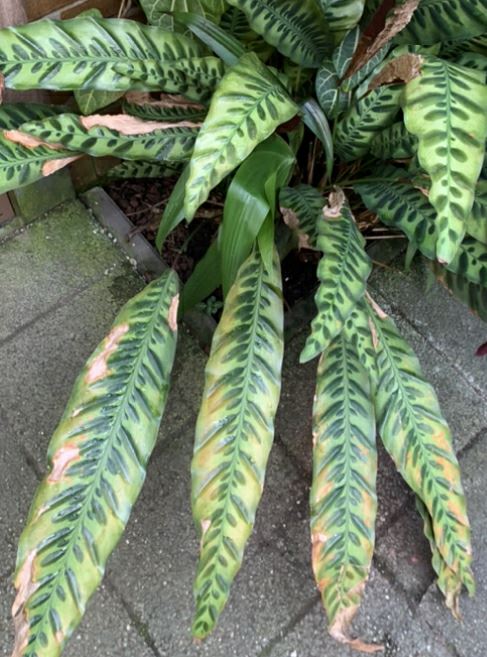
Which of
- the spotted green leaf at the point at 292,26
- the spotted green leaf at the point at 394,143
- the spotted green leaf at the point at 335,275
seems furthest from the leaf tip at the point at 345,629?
the spotted green leaf at the point at 292,26

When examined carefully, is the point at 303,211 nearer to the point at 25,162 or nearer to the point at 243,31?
the point at 243,31

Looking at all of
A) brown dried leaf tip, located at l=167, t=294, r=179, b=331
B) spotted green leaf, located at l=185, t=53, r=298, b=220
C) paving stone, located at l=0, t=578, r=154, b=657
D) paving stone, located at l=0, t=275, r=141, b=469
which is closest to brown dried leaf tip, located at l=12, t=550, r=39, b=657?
paving stone, located at l=0, t=578, r=154, b=657

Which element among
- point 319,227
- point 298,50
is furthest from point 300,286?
point 298,50

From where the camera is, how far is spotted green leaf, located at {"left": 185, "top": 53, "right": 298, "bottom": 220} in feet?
3.93

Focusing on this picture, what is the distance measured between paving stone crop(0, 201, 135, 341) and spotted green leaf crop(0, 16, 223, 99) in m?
0.53

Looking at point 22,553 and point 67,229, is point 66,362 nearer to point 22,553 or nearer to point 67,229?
point 67,229

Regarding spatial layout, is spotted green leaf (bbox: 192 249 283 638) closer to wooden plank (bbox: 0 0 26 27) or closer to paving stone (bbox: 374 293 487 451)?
paving stone (bbox: 374 293 487 451)

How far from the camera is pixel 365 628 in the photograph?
1508mm

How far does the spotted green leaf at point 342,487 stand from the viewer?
1.36 metres

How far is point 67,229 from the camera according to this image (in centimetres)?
191

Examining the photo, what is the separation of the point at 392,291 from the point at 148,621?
982 mm

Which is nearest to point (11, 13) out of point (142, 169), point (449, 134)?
point (142, 169)

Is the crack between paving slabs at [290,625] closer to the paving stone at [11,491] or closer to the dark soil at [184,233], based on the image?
the paving stone at [11,491]

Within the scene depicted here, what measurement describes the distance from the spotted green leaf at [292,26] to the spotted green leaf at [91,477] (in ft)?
1.86
